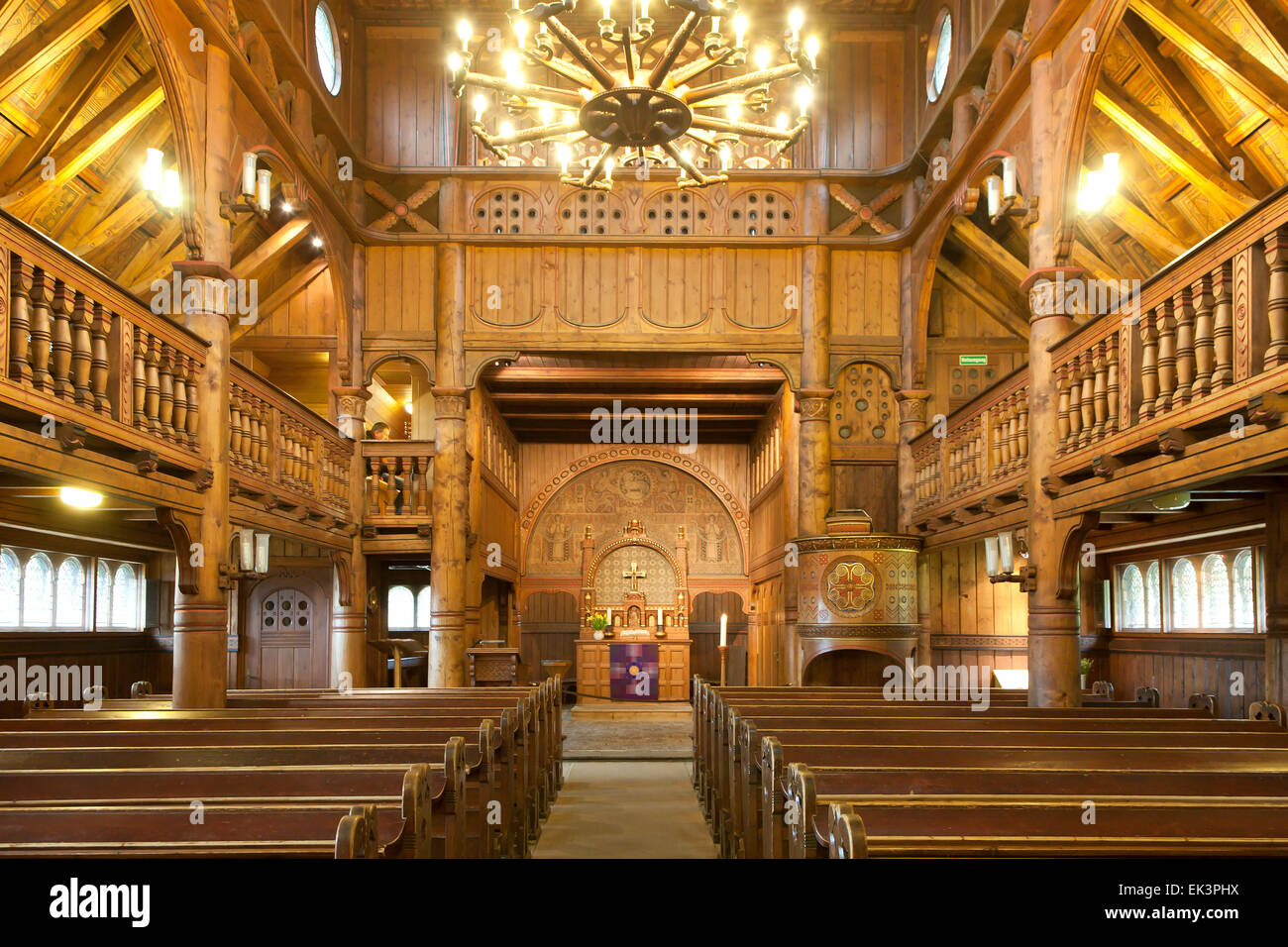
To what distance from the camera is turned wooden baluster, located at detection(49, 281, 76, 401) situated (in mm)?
5637

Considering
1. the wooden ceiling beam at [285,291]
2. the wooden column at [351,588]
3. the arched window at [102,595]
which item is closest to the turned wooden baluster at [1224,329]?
the wooden column at [351,588]

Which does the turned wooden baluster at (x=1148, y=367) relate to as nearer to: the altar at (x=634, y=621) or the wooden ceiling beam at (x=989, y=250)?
the wooden ceiling beam at (x=989, y=250)

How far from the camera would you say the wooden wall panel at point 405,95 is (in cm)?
1334

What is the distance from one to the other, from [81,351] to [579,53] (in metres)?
3.84

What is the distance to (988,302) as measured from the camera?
13.5 meters

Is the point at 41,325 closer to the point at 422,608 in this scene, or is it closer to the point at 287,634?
the point at 287,634

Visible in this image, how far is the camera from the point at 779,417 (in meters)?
15.0

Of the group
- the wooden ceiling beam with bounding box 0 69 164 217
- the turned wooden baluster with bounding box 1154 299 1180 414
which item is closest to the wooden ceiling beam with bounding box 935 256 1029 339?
the turned wooden baluster with bounding box 1154 299 1180 414

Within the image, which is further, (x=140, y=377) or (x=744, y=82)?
(x=744, y=82)

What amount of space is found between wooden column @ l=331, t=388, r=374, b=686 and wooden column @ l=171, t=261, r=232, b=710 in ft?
14.1

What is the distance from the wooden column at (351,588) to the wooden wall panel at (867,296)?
6.61 meters

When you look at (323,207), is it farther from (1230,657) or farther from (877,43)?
(1230,657)

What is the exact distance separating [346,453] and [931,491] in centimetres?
734

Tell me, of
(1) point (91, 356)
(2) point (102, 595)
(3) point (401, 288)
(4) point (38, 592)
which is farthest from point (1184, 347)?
(2) point (102, 595)
